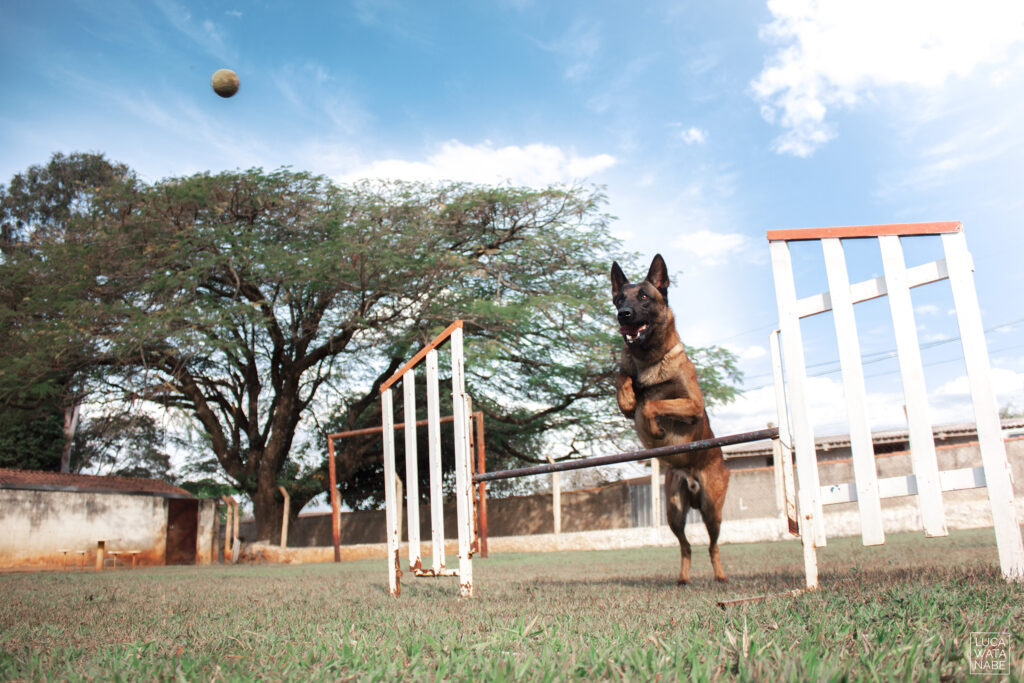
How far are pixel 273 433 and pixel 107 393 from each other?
435cm

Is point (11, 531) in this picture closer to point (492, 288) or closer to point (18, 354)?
point (18, 354)

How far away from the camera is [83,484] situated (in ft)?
60.9

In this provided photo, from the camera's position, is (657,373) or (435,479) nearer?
(657,373)

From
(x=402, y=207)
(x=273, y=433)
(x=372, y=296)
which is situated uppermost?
(x=402, y=207)

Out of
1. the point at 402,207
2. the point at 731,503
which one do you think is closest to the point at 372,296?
the point at 402,207

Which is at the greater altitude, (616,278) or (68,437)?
(68,437)

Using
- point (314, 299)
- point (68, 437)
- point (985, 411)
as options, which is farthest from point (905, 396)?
point (68, 437)

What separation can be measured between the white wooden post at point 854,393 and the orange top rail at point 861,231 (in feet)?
0.17

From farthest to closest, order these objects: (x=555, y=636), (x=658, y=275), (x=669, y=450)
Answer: (x=658, y=275) < (x=669, y=450) < (x=555, y=636)

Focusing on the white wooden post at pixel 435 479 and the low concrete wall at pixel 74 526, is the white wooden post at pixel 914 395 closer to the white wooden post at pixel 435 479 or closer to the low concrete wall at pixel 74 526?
the white wooden post at pixel 435 479

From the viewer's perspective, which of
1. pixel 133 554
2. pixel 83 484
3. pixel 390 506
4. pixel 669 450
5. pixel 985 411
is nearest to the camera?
pixel 985 411

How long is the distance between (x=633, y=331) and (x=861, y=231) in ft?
4.41

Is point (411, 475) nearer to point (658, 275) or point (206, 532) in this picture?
point (658, 275)

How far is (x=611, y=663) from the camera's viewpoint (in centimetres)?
189
